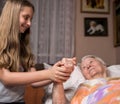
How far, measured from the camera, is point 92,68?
1585 millimetres

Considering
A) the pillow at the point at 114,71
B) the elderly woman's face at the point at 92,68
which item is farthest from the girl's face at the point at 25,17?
the pillow at the point at 114,71

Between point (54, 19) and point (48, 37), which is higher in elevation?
point (54, 19)

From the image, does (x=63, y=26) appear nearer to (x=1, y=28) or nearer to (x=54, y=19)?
(x=54, y=19)

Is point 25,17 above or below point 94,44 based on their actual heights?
above

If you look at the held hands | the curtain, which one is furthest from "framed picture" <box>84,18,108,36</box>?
the held hands

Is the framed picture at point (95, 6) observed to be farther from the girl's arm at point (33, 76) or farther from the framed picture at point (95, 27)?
the girl's arm at point (33, 76)

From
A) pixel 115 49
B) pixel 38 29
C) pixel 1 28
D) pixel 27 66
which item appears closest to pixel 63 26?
pixel 38 29

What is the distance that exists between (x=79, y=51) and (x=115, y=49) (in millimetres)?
431

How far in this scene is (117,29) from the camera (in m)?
2.37

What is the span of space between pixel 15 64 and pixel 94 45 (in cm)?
156

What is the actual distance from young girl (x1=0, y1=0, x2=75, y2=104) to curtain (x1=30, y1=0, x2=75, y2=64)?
113 cm

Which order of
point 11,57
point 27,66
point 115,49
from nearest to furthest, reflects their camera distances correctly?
point 11,57 → point 27,66 → point 115,49

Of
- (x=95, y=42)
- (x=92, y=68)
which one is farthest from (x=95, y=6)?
(x=92, y=68)

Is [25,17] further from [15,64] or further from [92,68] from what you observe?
[92,68]
